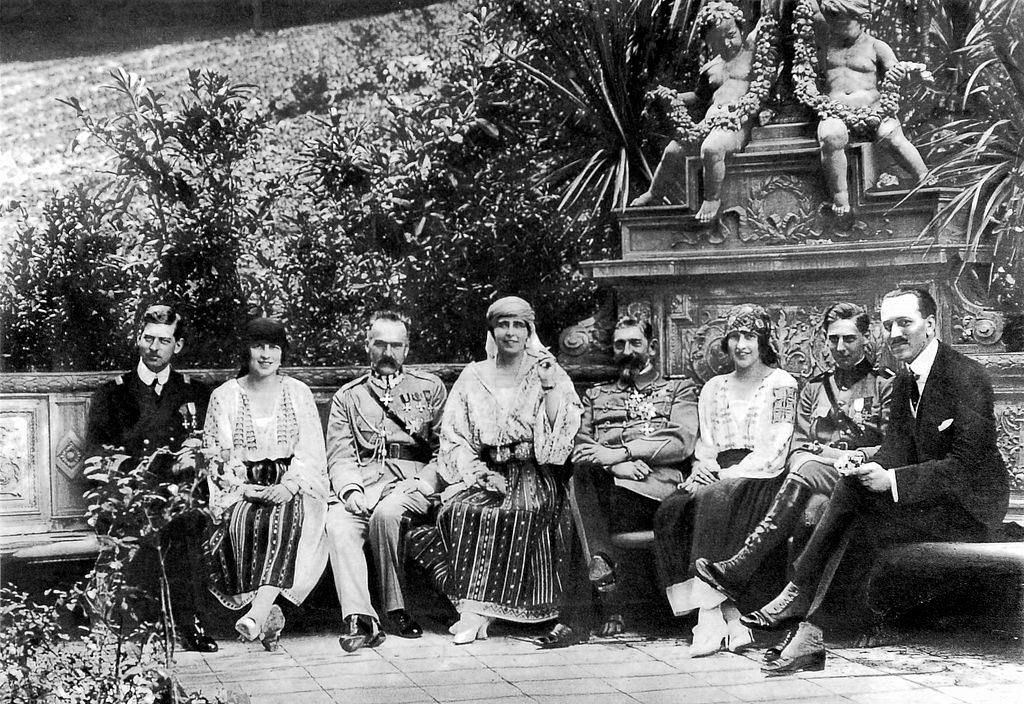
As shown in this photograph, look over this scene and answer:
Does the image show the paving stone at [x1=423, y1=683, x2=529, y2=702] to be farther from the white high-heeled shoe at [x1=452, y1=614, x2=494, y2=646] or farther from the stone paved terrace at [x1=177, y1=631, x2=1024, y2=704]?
the white high-heeled shoe at [x1=452, y1=614, x2=494, y2=646]

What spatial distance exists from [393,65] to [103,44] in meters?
1.31

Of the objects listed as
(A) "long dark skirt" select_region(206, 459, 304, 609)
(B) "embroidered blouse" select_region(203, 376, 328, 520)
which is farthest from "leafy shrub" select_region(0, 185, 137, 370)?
(A) "long dark skirt" select_region(206, 459, 304, 609)

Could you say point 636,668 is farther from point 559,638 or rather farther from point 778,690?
point 778,690

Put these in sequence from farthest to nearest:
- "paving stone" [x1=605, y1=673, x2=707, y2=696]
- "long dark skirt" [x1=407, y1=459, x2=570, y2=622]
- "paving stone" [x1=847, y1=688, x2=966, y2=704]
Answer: "long dark skirt" [x1=407, y1=459, x2=570, y2=622]
"paving stone" [x1=605, y1=673, x2=707, y2=696]
"paving stone" [x1=847, y1=688, x2=966, y2=704]

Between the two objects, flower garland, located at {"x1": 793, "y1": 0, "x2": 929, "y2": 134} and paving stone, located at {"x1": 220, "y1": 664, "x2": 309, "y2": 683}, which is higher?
flower garland, located at {"x1": 793, "y1": 0, "x2": 929, "y2": 134}

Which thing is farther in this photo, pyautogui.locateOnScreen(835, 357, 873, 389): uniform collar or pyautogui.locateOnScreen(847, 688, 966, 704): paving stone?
pyautogui.locateOnScreen(835, 357, 873, 389): uniform collar

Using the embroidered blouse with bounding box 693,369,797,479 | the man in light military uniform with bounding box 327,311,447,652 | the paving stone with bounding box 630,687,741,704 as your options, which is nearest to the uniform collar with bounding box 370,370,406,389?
the man in light military uniform with bounding box 327,311,447,652

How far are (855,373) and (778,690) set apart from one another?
Answer: 140cm

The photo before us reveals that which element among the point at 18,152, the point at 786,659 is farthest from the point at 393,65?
the point at 786,659

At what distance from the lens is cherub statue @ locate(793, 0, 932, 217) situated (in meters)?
5.71

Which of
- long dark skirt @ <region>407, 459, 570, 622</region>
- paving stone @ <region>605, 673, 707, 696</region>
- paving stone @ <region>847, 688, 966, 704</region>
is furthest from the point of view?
long dark skirt @ <region>407, 459, 570, 622</region>

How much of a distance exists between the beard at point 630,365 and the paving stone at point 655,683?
130 cm

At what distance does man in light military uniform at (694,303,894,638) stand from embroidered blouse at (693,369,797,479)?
6cm

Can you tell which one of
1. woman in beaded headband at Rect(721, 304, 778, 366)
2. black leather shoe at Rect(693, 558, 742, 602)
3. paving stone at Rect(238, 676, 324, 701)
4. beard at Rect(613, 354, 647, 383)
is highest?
woman in beaded headband at Rect(721, 304, 778, 366)
